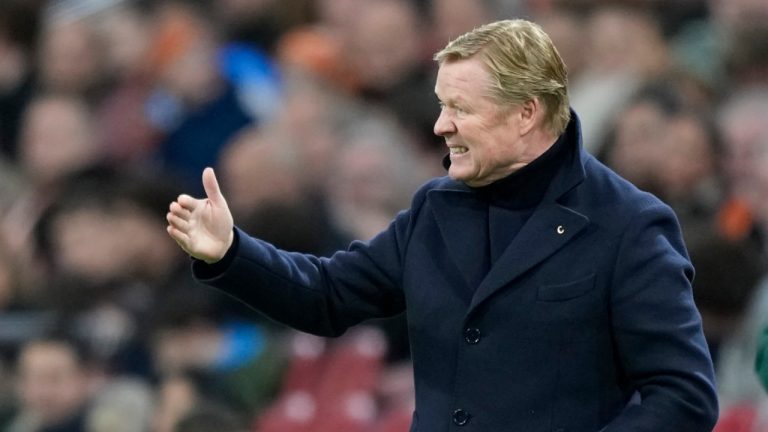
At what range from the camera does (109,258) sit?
8086 mm

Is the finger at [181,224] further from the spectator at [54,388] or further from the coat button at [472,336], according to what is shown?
the spectator at [54,388]

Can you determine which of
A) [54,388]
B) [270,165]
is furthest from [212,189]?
[270,165]

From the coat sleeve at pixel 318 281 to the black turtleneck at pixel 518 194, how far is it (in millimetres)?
222

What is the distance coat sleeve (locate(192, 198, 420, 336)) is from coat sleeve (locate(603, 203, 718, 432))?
538 mm

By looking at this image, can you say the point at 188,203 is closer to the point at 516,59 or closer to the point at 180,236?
the point at 180,236

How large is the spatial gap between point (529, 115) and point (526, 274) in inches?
13.1

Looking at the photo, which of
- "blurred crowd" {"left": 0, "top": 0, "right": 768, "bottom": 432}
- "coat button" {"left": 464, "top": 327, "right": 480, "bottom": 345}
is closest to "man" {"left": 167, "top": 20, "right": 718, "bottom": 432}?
"coat button" {"left": 464, "top": 327, "right": 480, "bottom": 345}

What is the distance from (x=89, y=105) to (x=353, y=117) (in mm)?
1974

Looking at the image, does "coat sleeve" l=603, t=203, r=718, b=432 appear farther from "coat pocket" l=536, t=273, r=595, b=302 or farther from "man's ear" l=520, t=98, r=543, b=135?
"man's ear" l=520, t=98, r=543, b=135

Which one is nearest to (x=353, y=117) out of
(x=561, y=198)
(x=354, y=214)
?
(x=354, y=214)

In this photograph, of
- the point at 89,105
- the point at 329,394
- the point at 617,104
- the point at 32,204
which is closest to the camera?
the point at 329,394

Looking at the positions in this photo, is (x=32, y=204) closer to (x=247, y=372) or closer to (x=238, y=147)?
(x=238, y=147)

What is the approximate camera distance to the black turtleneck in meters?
3.94

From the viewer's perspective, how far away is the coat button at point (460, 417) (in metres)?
3.89
